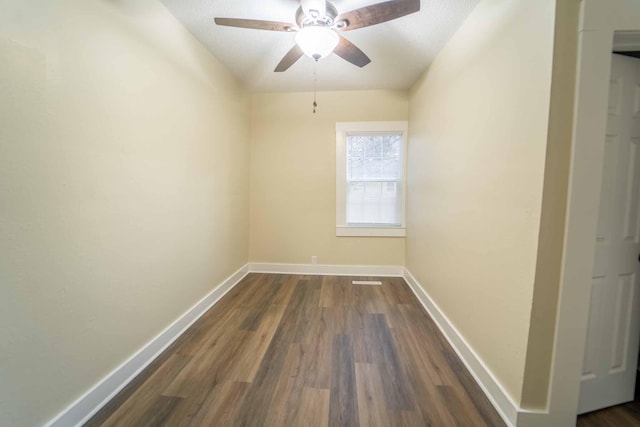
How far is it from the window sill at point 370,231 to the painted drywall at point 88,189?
1.95 meters

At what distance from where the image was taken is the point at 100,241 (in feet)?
4.50

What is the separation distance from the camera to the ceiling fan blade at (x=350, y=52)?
70.6 inches

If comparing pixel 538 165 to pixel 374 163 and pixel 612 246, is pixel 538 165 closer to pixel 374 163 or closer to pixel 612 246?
pixel 612 246

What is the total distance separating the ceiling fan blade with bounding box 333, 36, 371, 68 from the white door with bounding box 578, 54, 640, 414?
4.70ft

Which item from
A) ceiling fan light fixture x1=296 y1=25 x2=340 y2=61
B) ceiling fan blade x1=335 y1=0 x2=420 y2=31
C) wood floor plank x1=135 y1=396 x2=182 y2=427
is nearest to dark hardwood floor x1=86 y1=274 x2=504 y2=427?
wood floor plank x1=135 y1=396 x2=182 y2=427

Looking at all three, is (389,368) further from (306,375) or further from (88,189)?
(88,189)

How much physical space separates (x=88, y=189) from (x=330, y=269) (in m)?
2.77

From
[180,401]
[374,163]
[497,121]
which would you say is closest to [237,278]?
[180,401]

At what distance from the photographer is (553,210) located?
3.78ft

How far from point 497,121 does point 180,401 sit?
2.50 metres

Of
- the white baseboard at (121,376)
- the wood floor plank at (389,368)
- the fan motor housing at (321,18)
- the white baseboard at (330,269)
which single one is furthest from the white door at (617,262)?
the white baseboard at (121,376)

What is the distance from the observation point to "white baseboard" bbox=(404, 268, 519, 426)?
4.27 ft

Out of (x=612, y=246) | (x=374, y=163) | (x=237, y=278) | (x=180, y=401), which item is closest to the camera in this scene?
(x=612, y=246)

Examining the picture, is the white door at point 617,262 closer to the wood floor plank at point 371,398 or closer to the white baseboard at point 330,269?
the wood floor plank at point 371,398
